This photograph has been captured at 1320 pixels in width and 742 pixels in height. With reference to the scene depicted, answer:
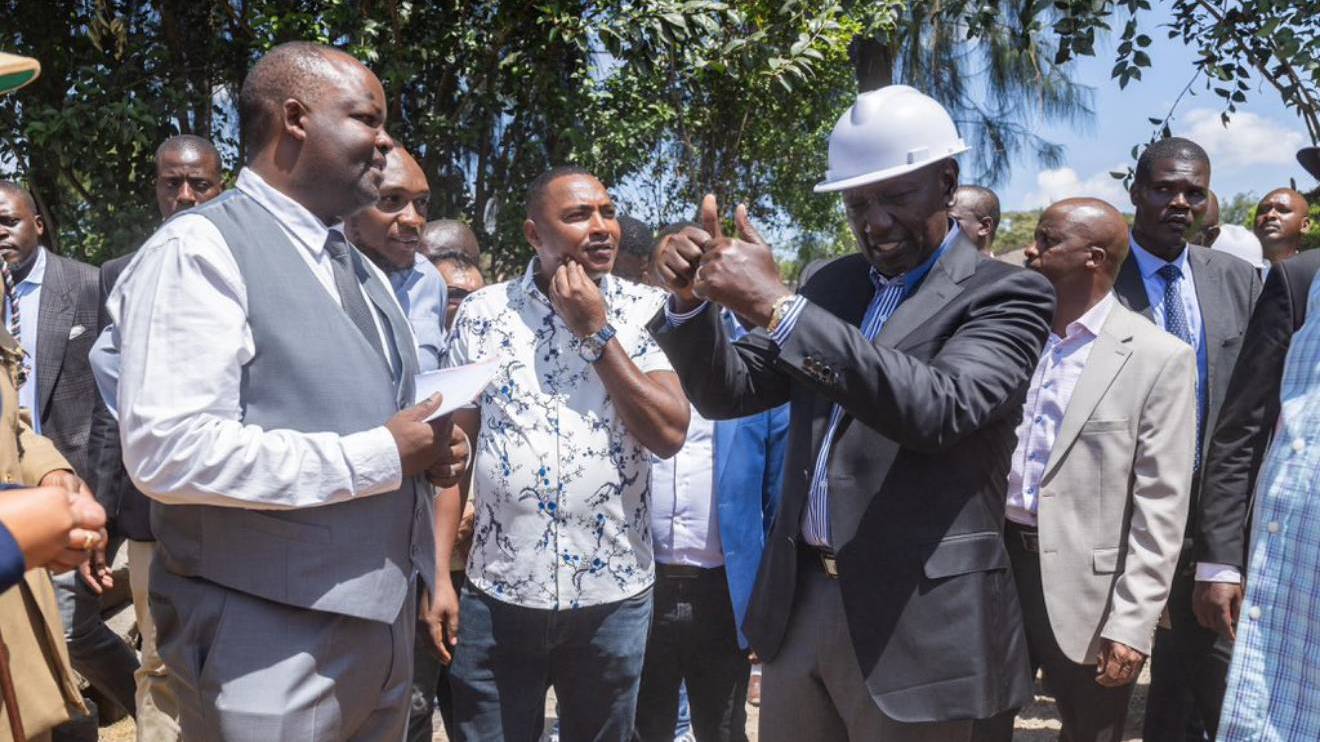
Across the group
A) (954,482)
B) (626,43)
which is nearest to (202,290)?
(954,482)

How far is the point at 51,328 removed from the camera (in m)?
4.62

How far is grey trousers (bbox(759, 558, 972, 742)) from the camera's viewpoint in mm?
2590

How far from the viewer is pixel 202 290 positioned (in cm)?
229

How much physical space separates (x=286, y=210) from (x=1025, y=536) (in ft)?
8.19

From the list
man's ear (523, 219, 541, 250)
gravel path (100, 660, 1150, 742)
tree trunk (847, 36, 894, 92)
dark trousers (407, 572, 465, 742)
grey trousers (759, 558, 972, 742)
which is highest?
tree trunk (847, 36, 894, 92)

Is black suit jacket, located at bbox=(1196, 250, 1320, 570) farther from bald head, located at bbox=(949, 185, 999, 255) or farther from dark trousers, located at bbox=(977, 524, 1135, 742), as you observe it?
bald head, located at bbox=(949, 185, 999, 255)

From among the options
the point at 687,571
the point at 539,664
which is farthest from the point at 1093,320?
the point at 539,664

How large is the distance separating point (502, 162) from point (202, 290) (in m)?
8.12

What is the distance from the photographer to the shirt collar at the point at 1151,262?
4.66 metres

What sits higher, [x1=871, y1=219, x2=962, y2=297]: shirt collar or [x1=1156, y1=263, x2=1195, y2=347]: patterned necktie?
[x1=871, y1=219, x2=962, y2=297]: shirt collar

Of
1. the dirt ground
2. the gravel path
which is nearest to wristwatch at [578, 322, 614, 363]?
the dirt ground

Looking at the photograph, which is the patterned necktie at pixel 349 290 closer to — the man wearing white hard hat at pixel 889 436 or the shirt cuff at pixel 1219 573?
the man wearing white hard hat at pixel 889 436

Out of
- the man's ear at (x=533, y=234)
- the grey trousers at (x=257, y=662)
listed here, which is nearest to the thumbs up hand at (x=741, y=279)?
the grey trousers at (x=257, y=662)

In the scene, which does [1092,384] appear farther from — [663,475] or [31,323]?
[31,323]
